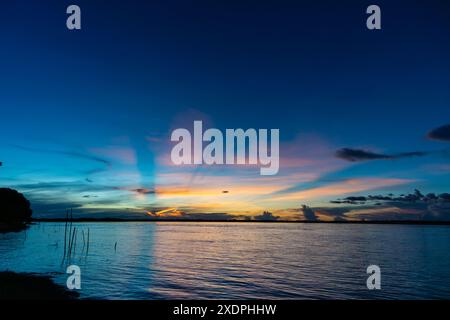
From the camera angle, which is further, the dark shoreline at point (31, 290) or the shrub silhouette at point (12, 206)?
the shrub silhouette at point (12, 206)

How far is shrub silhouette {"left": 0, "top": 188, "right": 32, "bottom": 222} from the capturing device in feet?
560

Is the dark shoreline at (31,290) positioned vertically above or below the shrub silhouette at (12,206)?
below

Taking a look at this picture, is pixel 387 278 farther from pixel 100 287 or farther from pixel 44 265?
pixel 44 265

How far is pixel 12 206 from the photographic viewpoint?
178 m

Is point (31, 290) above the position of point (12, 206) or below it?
below

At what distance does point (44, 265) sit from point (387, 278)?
51.8 meters

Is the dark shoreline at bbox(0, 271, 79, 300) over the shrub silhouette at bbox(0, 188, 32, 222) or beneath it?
beneath

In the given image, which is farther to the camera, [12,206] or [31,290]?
[12,206]

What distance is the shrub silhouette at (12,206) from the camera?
560 feet

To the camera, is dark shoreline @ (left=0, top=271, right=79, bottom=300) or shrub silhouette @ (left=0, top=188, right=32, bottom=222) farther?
shrub silhouette @ (left=0, top=188, right=32, bottom=222)

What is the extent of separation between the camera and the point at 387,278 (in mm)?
54531
